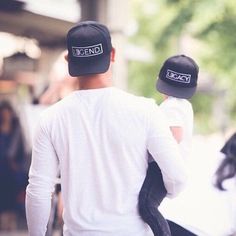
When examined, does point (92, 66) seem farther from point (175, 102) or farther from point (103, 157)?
point (175, 102)

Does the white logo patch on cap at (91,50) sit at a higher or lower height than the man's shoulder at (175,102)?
higher

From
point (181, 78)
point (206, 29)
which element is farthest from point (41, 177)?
point (206, 29)

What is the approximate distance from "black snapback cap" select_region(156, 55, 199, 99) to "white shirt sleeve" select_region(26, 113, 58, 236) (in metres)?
0.87

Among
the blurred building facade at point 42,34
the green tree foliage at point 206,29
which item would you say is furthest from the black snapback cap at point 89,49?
the green tree foliage at point 206,29

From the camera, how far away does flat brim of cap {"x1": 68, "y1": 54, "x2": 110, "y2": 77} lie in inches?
113

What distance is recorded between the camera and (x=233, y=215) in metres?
3.67

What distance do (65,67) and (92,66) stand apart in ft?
10.7

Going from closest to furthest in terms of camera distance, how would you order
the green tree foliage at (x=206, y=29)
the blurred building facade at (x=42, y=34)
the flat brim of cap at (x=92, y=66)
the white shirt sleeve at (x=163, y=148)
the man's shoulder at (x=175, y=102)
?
the white shirt sleeve at (x=163, y=148)
the flat brim of cap at (x=92, y=66)
the man's shoulder at (x=175, y=102)
the blurred building facade at (x=42, y=34)
the green tree foliage at (x=206, y=29)

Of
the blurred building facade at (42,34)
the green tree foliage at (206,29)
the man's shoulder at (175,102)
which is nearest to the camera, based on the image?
the man's shoulder at (175,102)

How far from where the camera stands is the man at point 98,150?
2.79m

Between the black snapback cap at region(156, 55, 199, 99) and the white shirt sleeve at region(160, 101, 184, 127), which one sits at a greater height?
the black snapback cap at region(156, 55, 199, 99)

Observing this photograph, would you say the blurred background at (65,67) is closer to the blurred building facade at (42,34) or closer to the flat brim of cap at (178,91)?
the blurred building facade at (42,34)

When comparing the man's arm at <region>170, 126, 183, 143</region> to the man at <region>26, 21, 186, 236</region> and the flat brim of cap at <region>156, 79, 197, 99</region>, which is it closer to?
the flat brim of cap at <region>156, 79, 197, 99</region>

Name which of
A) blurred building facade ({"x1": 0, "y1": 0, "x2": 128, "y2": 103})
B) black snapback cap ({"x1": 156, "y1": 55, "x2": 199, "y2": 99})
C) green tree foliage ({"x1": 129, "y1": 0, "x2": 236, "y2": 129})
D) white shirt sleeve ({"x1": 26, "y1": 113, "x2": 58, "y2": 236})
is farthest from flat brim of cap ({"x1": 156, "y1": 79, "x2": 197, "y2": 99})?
green tree foliage ({"x1": 129, "y1": 0, "x2": 236, "y2": 129})
